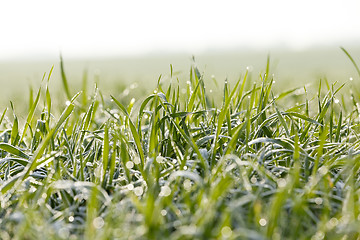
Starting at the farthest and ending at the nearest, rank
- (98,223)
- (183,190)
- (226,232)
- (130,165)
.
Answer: (130,165), (183,190), (98,223), (226,232)

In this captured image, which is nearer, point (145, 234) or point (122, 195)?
point (145, 234)

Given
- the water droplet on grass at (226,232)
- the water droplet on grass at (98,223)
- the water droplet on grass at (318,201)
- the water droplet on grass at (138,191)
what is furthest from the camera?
the water droplet on grass at (138,191)

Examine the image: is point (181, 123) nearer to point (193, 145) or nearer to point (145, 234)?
point (193, 145)

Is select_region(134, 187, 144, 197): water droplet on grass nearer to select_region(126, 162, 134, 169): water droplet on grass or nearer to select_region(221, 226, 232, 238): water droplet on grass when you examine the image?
select_region(126, 162, 134, 169): water droplet on grass

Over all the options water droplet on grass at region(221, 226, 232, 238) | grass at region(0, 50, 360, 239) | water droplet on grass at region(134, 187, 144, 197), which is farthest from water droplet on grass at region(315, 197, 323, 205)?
water droplet on grass at region(134, 187, 144, 197)

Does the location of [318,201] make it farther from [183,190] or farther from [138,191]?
[138,191]

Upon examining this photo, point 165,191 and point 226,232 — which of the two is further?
point 165,191

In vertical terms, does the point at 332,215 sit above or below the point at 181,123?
below

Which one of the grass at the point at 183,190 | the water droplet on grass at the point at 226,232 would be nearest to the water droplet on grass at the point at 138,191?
the grass at the point at 183,190

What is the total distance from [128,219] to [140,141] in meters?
0.48

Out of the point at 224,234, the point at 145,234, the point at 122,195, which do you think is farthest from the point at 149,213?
the point at 122,195

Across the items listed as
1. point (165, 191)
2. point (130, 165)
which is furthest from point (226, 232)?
point (130, 165)

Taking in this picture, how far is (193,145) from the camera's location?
1.49m

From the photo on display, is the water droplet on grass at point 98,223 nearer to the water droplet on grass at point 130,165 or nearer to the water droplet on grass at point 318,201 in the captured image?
the water droplet on grass at point 130,165
